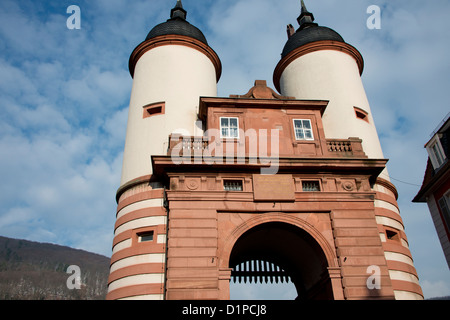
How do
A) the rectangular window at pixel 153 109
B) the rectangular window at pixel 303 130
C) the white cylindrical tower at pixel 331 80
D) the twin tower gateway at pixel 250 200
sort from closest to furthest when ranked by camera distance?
the twin tower gateway at pixel 250 200 → the rectangular window at pixel 303 130 → the rectangular window at pixel 153 109 → the white cylindrical tower at pixel 331 80

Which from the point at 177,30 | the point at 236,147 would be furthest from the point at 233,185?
the point at 177,30

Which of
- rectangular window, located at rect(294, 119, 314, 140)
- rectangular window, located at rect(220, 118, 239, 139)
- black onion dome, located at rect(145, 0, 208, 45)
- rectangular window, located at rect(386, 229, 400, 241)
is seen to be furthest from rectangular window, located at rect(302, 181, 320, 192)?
black onion dome, located at rect(145, 0, 208, 45)

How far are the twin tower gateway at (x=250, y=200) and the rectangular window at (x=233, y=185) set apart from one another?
50 millimetres

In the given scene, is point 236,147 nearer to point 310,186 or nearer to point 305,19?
point 310,186

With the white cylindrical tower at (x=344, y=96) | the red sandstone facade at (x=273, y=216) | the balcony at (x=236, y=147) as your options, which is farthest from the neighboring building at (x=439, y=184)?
the balcony at (x=236, y=147)

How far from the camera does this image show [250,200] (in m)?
18.5

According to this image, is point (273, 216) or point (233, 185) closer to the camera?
point (273, 216)

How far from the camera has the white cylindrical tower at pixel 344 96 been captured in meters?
19.7

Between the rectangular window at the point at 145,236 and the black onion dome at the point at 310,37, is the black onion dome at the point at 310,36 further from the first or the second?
the rectangular window at the point at 145,236

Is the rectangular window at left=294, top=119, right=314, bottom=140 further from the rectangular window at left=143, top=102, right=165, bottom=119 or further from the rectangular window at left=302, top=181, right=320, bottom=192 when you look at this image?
the rectangular window at left=143, top=102, right=165, bottom=119

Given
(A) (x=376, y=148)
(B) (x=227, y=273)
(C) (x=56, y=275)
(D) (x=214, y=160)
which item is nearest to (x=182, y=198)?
(D) (x=214, y=160)

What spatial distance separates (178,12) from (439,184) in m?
23.1

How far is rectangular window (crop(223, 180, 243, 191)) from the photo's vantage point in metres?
19.2

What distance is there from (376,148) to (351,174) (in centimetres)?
522
